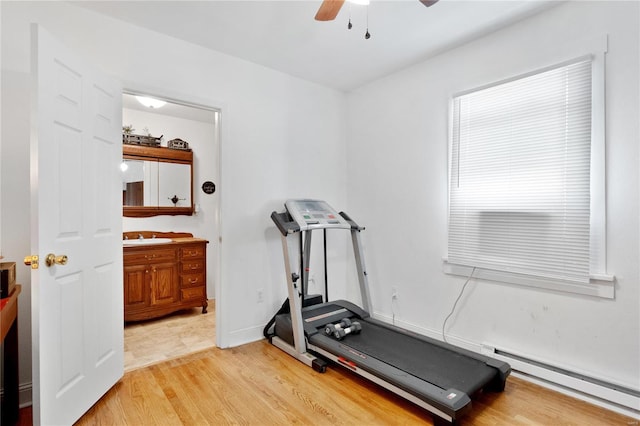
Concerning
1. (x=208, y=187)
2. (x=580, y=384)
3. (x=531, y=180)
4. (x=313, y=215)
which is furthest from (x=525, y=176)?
(x=208, y=187)

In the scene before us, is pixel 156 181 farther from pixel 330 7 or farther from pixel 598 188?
pixel 598 188

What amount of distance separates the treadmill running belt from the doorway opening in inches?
58.5

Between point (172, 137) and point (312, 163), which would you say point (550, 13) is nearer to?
point (312, 163)

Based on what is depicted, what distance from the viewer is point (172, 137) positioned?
4574mm

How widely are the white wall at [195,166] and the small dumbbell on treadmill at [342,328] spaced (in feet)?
7.10

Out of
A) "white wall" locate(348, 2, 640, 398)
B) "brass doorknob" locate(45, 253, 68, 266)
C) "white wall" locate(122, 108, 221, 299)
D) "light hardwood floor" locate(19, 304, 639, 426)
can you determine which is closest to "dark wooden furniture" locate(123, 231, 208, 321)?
"white wall" locate(122, 108, 221, 299)

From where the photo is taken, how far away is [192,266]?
4.08 meters

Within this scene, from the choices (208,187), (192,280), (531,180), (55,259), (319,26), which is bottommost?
(192,280)

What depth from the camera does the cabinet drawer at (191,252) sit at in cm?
400

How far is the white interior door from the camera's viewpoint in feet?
5.55

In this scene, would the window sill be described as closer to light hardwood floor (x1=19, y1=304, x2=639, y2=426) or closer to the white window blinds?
the white window blinds

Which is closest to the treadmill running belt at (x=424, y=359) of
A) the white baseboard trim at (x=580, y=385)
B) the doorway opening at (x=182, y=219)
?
the white baseboard trim at (x=580, y=385)

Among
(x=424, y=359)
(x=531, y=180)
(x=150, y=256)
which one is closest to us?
(x=424, y=359)

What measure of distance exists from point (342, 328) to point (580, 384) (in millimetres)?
1655
